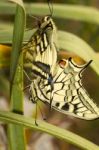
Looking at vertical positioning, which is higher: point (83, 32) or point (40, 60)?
point (40, 60)

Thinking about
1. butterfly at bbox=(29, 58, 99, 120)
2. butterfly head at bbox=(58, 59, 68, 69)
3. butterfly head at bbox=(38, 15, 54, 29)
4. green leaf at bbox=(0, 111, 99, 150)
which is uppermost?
butterfly head at bbox=(38, 15, 54, 29)

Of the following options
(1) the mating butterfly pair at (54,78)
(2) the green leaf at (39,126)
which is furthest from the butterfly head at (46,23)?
(2) the green leaf at (39,126)

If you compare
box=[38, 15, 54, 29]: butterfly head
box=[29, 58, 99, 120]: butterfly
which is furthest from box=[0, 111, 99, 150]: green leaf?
box=[38, 15, 54, 29]: butterfly head

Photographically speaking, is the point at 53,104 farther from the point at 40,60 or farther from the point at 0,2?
the point at 0,2

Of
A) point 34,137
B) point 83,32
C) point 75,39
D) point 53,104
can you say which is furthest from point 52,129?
point 83,32

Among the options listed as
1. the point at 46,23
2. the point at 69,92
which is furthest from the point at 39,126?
the point at 46,23

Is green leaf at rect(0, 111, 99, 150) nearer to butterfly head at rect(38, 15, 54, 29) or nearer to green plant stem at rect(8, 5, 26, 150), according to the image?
green plant stem at rect(8, 5, 26, 150)

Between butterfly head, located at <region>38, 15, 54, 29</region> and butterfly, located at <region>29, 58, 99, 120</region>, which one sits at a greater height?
butterfly head, located at <region>38, 15, 54, 29</region>

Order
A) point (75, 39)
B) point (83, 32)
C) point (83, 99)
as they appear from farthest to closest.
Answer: point (83, 32)
point (75, 39)
point (83, 99)
